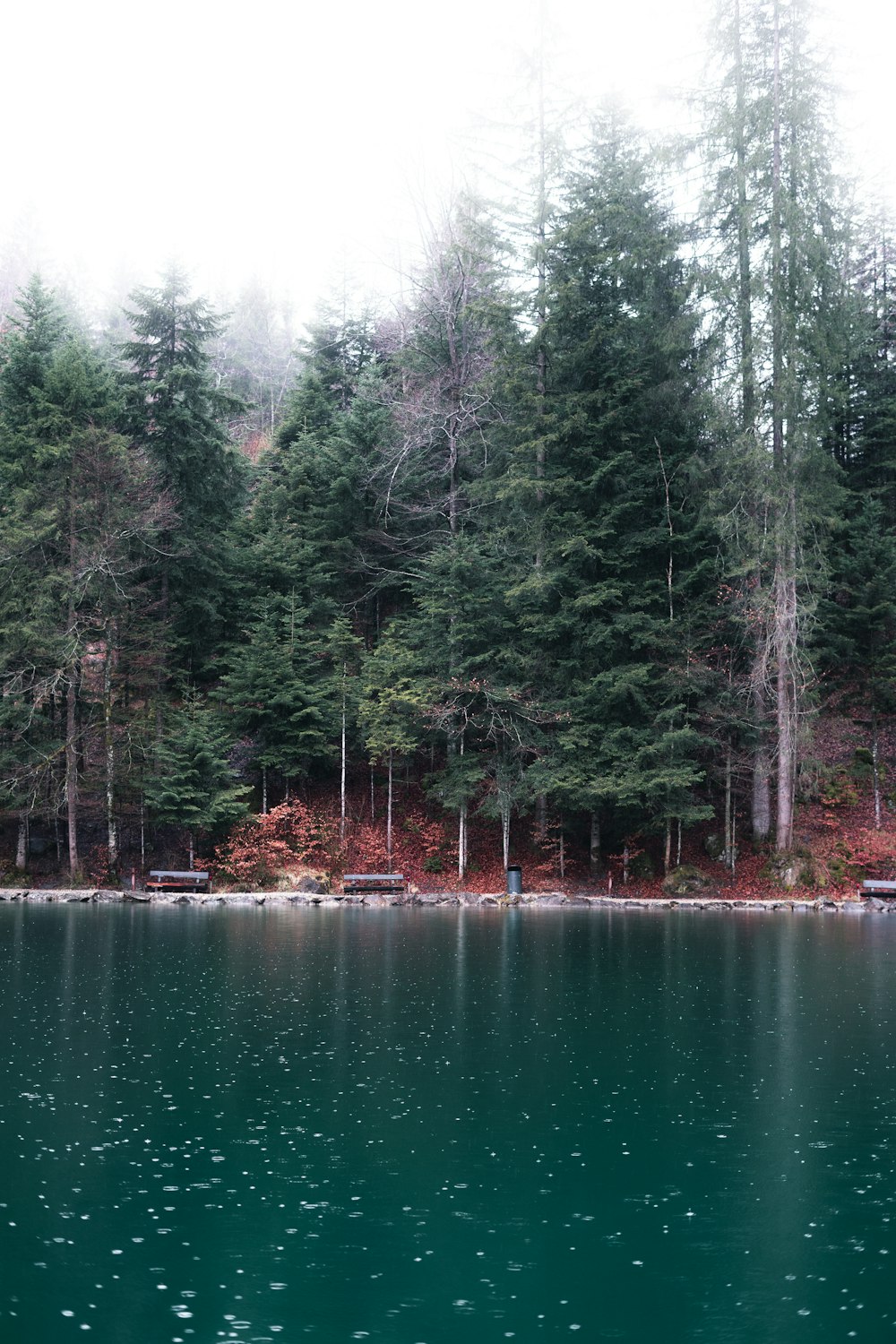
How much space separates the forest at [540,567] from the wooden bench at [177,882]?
113cm

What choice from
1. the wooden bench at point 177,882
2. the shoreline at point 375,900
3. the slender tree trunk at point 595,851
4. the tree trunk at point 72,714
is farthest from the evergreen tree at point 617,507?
the tree trunk at point 72,714

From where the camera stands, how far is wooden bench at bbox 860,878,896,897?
24.2 meters

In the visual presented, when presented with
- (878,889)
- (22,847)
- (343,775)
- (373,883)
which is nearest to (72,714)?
(22,847)

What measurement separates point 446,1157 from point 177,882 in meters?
21.9

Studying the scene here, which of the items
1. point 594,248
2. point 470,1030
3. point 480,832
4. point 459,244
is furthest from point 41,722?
point 470,1030

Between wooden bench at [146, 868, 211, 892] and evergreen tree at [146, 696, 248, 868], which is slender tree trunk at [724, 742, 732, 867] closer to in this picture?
evergreen tree at [146, 696, 248, 868]

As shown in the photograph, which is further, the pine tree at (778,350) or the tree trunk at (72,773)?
the tree trunk at (72,773)

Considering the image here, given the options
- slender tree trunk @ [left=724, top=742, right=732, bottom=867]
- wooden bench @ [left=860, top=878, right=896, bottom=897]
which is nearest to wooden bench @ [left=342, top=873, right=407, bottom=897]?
slender tree trunk @ [left=724, top=742, right=732, bottom=867]

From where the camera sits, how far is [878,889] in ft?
79.8

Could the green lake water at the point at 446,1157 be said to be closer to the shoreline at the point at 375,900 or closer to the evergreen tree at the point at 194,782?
the shoreline at the point at 375,900

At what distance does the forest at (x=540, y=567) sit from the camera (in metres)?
26.5

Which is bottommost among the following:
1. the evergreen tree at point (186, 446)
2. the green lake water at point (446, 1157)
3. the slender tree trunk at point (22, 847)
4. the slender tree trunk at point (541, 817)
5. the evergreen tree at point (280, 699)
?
the green lake water at point (446, 1157)

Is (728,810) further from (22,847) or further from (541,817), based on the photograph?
(22,847)

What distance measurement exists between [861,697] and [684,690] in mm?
6143
